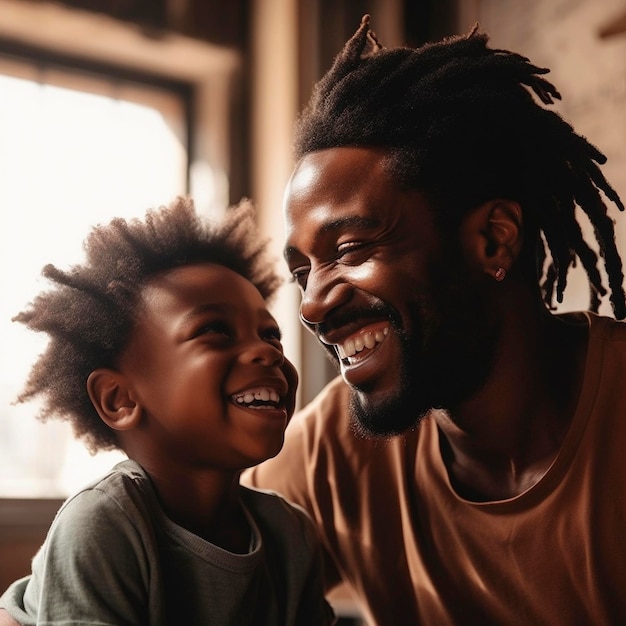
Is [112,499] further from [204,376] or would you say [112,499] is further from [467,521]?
[467,521]

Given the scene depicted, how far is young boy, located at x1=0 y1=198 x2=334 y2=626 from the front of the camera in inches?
38.5

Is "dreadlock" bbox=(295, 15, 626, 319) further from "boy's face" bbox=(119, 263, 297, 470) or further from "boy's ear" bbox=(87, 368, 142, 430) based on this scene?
"boy's ear" bbox=(87, 368, 142, 430)

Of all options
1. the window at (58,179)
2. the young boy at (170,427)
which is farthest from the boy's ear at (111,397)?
the window at (58,179)

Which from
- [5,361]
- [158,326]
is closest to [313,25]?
[5,361]

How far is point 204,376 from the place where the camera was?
1.08m

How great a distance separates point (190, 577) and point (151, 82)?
5.60 feet

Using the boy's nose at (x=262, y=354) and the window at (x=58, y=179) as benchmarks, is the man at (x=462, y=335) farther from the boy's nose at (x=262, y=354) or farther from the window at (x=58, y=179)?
the window at (x=58, y=179)

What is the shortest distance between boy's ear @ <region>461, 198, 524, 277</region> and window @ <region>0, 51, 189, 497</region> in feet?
3.50

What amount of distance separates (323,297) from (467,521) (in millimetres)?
387

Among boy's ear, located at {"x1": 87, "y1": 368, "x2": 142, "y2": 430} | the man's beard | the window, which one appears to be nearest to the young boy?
boy's ear, located at {"x1": 87, "y1": 368, "x2": 142, "y2": 430}

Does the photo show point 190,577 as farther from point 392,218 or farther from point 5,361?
point 5,361

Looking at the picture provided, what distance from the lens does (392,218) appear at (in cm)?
120

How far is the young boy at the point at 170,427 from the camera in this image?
0.98 metres

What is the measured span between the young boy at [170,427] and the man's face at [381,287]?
9 centimetres
